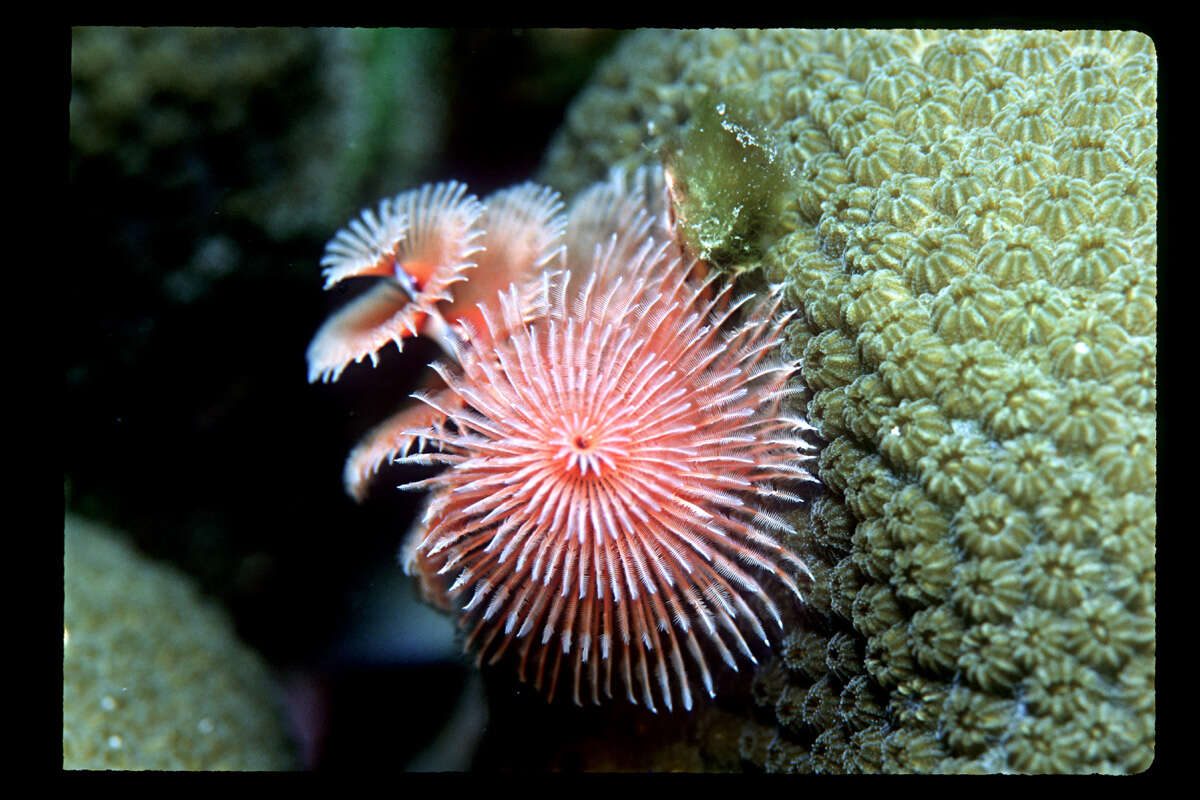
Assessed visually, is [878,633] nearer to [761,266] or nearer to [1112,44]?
[761,266]

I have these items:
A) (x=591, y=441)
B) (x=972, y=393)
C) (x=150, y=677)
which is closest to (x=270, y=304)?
(x=150, y=677)

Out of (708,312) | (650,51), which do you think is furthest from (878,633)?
(650,51)

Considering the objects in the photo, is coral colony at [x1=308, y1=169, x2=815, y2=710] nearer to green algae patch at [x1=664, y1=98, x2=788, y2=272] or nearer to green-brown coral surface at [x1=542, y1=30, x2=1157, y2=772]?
green algae patch at [x1=664, y1=98, x2=788, y2=272]

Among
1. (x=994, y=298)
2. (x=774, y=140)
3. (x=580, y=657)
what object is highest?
(x=774, y=140)

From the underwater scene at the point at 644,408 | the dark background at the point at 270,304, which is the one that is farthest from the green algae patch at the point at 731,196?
the dark background at the point at 270,304

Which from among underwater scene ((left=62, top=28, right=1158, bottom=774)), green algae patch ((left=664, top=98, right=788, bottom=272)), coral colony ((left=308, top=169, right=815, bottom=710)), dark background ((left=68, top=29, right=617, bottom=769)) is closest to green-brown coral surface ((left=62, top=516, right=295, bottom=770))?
underwater scene ((left=62, top=28, right=1158, bottom=774))

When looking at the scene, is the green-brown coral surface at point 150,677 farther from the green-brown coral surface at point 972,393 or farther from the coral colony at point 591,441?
the green-brown coral surface at point 972,393
